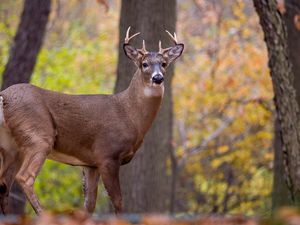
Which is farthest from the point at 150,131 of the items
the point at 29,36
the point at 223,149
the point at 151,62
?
the point at 223,149

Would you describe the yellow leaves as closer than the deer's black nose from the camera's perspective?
No

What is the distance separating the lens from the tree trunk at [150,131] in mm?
12430

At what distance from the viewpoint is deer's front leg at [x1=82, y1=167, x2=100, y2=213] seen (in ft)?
32.1

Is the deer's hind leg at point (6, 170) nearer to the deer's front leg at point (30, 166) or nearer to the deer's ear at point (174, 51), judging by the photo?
the deer's front leg at point (30, 166)

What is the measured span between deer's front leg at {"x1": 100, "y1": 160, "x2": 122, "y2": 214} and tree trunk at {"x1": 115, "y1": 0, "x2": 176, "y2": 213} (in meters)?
3.01

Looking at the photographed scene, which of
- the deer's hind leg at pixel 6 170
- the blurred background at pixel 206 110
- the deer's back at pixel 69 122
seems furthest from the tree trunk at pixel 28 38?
the deer's hind leg at pixel 6 170

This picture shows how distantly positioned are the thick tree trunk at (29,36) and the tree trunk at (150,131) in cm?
195

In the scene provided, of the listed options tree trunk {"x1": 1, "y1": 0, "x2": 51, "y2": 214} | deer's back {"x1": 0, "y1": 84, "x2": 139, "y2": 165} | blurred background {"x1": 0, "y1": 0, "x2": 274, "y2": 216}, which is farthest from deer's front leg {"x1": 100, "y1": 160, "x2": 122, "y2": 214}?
blurred background {"x1": 0, "y1": 0, "x2": 274, "y2": 216}

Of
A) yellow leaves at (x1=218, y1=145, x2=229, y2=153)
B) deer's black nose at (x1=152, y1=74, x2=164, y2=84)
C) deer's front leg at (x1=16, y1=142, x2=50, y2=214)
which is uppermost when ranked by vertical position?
deer's black nose at (x1=152, y1=74, x2=164, y2=84)

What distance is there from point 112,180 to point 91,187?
1.24 ft

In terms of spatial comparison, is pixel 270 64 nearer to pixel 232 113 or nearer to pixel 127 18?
pixel 127 18

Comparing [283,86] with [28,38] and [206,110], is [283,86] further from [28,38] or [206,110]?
[206,110]

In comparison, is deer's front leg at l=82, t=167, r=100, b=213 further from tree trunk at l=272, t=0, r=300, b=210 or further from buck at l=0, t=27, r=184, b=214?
tree trunk at l=272, t=0, r=300, b=210

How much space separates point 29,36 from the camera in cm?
1417
